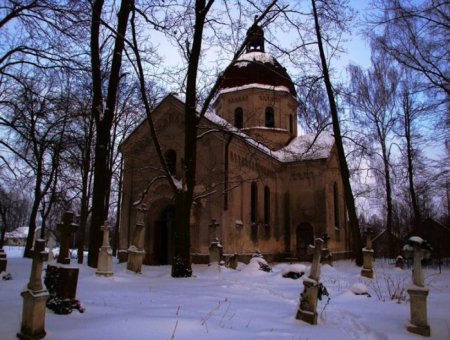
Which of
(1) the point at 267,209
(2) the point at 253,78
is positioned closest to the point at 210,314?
(1) the point at 267,209

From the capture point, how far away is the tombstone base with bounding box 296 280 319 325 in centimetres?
625

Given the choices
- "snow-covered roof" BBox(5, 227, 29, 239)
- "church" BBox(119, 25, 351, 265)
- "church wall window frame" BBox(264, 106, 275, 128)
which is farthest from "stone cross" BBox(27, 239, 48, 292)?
"snow-covered roof" BBox(5, 227, 29, 239)

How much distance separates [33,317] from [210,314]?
249cm

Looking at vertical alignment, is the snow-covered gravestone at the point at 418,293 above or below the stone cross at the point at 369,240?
below

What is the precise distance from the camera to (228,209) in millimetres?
21094

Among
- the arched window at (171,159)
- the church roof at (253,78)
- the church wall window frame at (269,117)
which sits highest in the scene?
the church roof at (253,78)

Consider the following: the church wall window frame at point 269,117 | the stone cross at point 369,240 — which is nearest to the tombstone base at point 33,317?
the stone cross at point 369,240

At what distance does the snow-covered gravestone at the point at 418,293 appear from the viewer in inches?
251

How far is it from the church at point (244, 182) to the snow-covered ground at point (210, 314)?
8.89 metres

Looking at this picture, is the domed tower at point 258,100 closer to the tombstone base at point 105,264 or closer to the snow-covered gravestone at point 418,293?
the tombstone base at point 105,264

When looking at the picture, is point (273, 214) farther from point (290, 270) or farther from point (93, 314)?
point (93, 314)

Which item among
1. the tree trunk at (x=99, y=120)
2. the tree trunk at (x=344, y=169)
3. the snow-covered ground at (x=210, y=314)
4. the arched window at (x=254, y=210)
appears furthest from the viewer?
the arched window at (x=254, y=210)

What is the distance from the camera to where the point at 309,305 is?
20.7ft

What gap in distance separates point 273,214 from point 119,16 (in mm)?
16666
